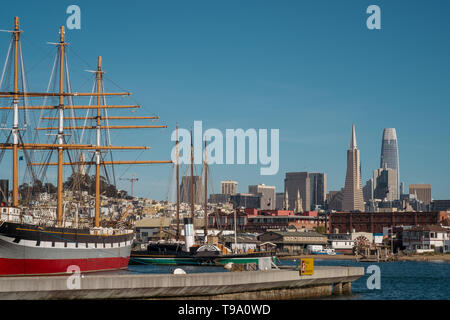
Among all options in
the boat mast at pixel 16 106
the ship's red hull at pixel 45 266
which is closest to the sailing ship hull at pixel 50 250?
the ship's red hull at pixel 45 266

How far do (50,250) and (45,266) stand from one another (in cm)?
172

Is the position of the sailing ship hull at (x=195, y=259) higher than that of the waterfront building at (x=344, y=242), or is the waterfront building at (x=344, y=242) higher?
the sailing ship hull at (x=195, y=259)

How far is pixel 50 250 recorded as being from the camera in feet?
214

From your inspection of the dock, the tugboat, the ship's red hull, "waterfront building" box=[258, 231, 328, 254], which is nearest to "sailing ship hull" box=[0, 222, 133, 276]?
the ship's red hull

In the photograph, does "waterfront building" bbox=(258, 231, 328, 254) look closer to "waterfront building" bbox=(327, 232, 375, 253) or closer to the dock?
"waterfront building" bbox=(327, 232, 375, 253)

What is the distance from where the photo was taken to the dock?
36500 mm

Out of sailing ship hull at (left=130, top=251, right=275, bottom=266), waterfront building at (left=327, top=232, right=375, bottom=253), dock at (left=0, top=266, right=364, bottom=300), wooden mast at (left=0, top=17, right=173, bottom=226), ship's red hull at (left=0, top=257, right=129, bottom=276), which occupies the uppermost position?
wooden mast at (left=0, top=17, right=173, bottom=226)

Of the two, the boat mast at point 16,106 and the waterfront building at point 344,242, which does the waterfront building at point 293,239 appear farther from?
the boat mast at point 16,106

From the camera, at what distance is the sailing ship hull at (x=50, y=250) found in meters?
59.9

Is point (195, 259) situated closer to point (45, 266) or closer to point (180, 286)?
point (45, 266)

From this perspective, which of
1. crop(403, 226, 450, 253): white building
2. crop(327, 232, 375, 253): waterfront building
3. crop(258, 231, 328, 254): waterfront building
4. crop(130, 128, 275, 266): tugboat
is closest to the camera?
crop(130, 128, 275, 266): tugboat

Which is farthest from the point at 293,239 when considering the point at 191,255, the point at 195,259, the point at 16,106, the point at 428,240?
the point at 16,106
